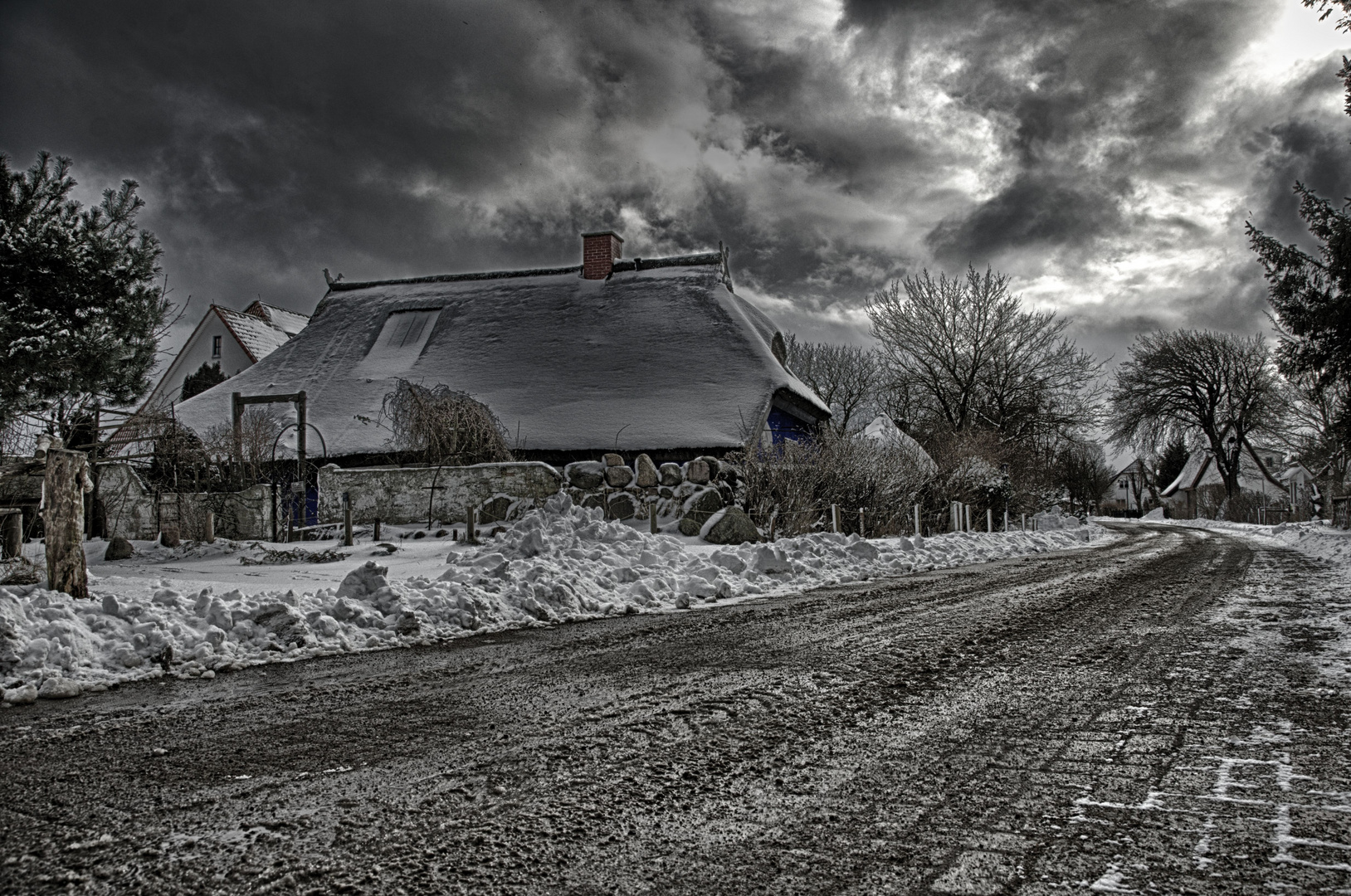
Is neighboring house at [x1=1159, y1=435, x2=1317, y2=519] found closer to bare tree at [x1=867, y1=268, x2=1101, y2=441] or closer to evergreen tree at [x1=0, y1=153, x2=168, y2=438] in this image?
bare tree at [x1=867, y1=268, x2=1101, y2=441]

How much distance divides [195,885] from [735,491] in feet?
41.5

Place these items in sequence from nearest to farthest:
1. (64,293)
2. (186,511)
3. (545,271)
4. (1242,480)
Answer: (64,293)
(186,511)
(545,271)
(1242,480)

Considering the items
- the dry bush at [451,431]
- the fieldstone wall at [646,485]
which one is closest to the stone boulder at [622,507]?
the fieldstone wall at [646,485]

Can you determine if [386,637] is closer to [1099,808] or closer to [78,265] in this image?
[1099,808]

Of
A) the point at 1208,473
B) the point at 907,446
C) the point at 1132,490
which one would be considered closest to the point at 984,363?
the point at 907,446

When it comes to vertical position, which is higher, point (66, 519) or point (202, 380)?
point (202, 380)

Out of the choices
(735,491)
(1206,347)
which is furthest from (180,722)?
(1206,347)

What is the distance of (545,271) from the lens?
2269 cm

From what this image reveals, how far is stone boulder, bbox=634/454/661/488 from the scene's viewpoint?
1448 centimetres

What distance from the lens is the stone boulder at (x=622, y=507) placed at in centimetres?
1434

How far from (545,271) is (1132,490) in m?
79.1

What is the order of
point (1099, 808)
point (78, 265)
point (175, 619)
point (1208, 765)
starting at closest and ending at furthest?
point (1099, 808) → point (1208, 765) → point (175, 619) → point (78, 265)

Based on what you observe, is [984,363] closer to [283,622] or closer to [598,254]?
[598,254]

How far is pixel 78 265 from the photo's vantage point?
9.50 m
